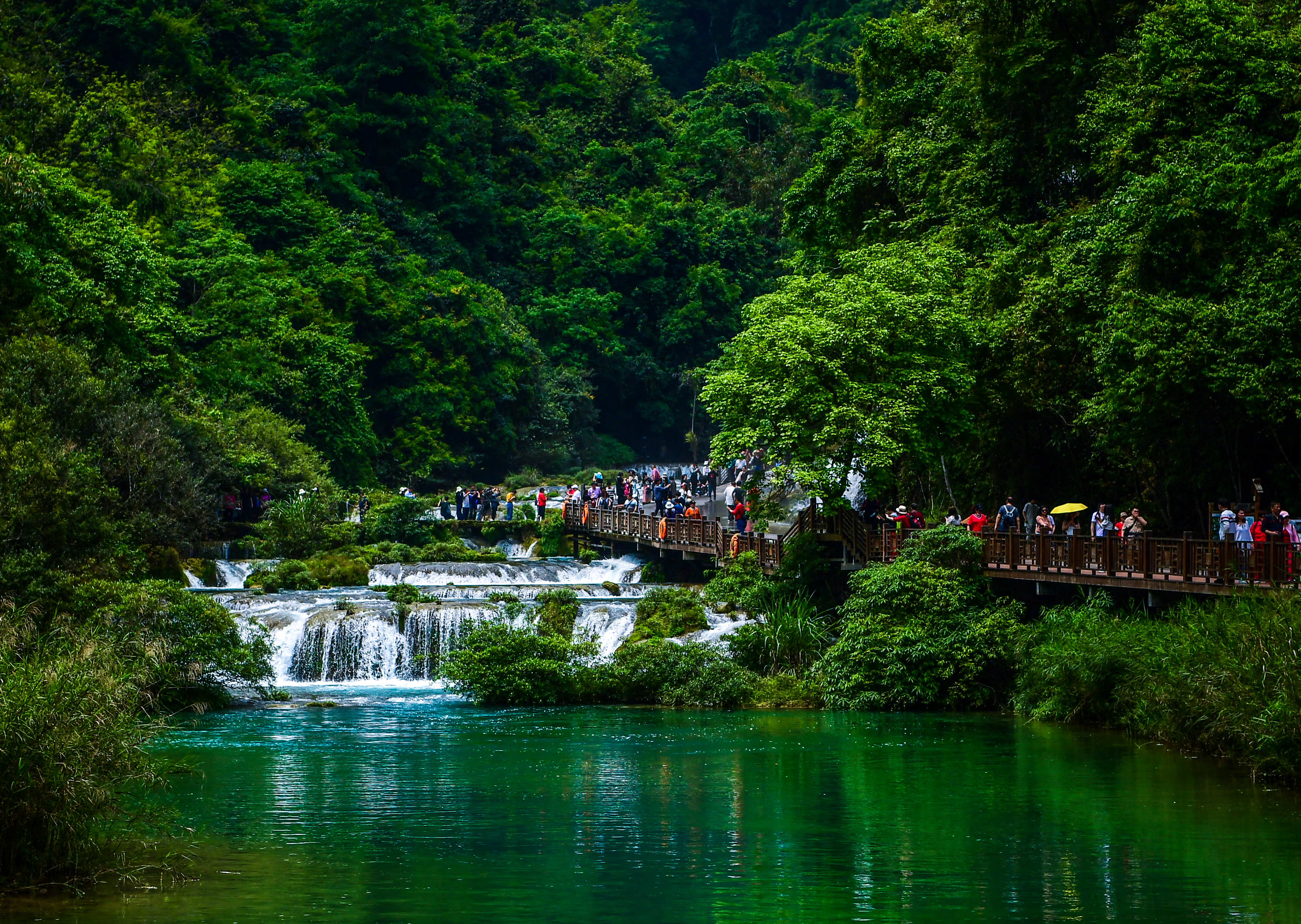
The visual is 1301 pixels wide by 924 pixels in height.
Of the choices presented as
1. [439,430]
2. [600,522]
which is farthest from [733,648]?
[439,430]

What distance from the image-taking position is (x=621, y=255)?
8412 cm

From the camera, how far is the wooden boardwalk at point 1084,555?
23.3 meters

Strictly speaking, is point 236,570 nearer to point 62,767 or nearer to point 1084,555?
point 1084,555

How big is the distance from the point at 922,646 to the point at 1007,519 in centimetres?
415

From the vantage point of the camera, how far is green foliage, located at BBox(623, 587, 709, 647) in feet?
106

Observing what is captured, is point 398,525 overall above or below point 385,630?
above

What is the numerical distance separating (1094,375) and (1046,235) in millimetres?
5293

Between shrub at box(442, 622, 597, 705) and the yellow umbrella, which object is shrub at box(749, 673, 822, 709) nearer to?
shrub at box(442, 622, 597, 705)

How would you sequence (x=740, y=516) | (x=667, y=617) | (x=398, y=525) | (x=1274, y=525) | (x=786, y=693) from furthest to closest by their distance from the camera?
(x=398, y=525), (x=740, y=516), (x=667, y=617), (x=786, y=693), (x=1274, y=525)

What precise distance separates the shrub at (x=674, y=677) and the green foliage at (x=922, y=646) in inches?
69.5

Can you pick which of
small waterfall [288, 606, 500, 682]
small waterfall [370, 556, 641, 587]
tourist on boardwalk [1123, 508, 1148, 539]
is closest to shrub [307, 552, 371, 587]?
small waterfall [370, 556, 641, 587]

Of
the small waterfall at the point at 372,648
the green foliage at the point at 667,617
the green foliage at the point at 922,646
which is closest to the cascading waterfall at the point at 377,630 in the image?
the small waterfall at the point at 372,648

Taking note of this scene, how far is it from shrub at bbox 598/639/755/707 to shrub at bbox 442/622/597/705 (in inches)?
22.3

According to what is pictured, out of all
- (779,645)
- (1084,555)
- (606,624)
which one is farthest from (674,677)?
(1084,555)
